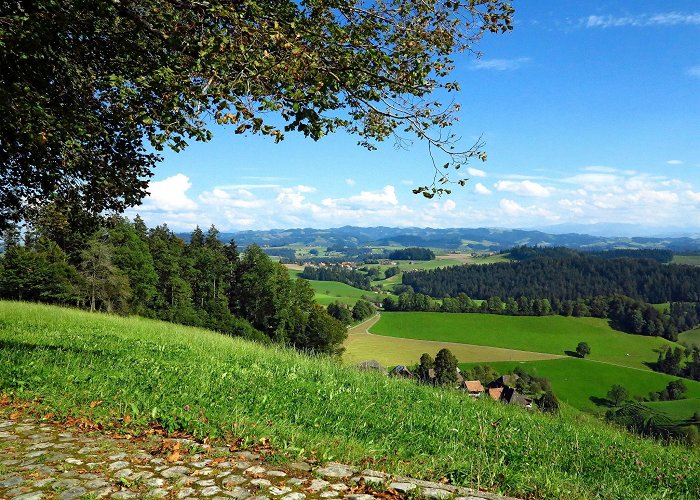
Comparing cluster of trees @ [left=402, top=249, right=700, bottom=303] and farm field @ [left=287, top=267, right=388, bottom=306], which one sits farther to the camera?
cluster of trees @ [left=402, top=249, right=700, bottom=303]

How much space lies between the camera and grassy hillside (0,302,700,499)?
5852mm

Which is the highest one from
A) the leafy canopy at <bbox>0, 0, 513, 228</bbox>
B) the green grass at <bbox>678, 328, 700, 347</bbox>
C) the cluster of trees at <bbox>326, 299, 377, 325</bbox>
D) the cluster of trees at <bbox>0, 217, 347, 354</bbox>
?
the leafy canopy at <bbox>0, 0, 513, 228</bbox>

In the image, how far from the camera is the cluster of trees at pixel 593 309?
11644cm

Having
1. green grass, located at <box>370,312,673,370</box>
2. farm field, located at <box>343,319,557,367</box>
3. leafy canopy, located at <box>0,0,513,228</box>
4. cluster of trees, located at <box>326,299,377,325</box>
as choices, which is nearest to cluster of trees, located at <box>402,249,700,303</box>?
green grass, located at <box>370,312,673,370</box>

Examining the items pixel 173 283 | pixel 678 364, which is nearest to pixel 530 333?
pixel 678 364

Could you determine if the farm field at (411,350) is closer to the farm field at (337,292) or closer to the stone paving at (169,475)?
the farm field at (337,292)

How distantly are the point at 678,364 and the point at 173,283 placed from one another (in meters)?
91.2

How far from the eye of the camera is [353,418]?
7766mm

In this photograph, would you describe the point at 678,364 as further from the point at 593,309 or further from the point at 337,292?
the point at 337,292

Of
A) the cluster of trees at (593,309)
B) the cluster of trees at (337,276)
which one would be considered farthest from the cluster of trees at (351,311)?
the cluster of trees at (337,276)

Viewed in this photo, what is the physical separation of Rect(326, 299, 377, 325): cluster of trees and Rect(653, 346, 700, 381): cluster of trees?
202 feet

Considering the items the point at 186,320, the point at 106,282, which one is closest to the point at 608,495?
the point at 106,282

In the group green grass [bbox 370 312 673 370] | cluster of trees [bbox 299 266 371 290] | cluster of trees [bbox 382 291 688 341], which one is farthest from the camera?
cluster of trees [bbox 299 266 371 290]

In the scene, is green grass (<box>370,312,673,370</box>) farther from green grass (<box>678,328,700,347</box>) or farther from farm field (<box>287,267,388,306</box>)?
farm field (<box>287,267,388,306</box>)
